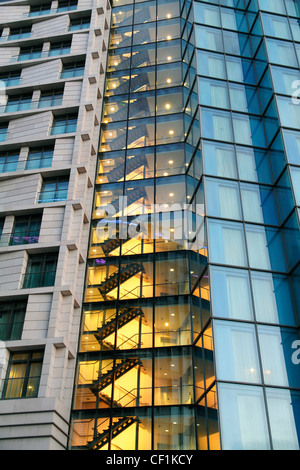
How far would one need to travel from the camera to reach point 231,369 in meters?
20.2

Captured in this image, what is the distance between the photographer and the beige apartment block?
2347 cm

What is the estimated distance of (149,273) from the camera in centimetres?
2762

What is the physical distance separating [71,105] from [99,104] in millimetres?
2647

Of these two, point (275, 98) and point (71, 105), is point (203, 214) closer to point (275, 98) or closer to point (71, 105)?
point (275, 98)

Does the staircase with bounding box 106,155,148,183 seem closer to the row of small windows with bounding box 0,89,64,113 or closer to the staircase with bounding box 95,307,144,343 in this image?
the row of small windows with bounding box 0,89,64,113

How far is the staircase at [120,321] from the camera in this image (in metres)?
26.2

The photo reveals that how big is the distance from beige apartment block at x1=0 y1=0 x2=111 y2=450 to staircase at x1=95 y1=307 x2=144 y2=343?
1.33m

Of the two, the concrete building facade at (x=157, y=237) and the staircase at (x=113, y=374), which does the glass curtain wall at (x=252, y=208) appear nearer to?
the concrete building facade at (x=157, y=237)

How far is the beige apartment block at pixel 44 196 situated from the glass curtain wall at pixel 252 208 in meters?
7.90

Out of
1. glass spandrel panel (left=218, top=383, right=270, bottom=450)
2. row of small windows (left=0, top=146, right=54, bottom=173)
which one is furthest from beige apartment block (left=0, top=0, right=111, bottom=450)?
glass spandrel panel (left=218, top=383, right=270, bottom=450)

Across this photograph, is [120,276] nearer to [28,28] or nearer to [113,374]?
[113,374]

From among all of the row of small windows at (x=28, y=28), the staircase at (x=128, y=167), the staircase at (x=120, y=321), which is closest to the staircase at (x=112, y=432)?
the staircase at (x=120, y=321)
